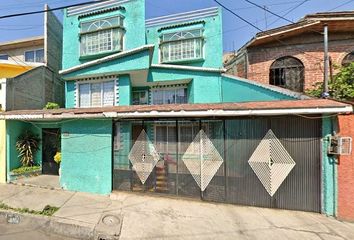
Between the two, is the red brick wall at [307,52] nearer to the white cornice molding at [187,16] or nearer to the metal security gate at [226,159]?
the white cornice molding at [187,16]

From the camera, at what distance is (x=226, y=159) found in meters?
6.72

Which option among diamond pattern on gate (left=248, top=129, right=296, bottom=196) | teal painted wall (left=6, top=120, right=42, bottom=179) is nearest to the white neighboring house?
teal painted wall (left=6, top=120, right=42, bottom=179)

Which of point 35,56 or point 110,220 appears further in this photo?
point 35,56

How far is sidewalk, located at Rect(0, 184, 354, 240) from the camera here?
507 cm

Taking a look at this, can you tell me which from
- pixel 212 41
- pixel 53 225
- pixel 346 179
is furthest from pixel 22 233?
pixel 212 41

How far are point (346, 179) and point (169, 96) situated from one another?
9.03m

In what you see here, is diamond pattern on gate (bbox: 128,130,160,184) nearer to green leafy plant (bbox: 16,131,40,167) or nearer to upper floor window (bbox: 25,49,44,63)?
green leafy plant (bbox: 16,131,40,167)

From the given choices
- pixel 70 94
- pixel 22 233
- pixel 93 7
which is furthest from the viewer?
pixel 70 94

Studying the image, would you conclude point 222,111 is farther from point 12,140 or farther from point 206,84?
point 12,140

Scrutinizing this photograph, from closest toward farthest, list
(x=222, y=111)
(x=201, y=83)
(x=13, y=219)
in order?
(x=13, y=219) < (x=222, y=111) < (x=201, y=83)

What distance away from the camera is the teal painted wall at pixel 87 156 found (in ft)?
24.7

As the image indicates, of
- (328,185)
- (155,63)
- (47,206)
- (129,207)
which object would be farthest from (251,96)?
(47,206)

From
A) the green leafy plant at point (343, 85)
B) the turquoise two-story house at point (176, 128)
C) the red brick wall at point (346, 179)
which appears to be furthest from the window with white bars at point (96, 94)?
the green leafy plant at point (343, 85)

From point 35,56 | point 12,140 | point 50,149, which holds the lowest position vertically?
point 50,149
